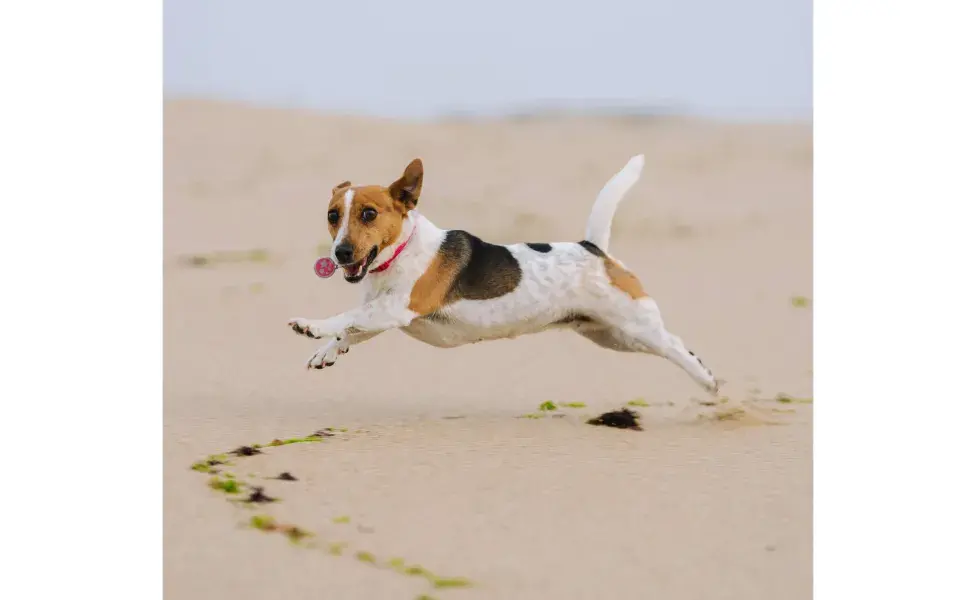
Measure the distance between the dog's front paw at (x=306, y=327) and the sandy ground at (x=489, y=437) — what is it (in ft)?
2.13

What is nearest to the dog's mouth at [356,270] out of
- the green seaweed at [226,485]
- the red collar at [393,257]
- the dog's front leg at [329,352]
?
the red collar at [393,257]

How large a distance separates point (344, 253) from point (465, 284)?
2.51ft

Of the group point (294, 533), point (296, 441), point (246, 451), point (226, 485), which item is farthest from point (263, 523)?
point (296, 441)

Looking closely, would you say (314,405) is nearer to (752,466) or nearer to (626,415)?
(626,415)

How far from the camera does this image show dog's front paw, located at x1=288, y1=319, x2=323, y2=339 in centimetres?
553

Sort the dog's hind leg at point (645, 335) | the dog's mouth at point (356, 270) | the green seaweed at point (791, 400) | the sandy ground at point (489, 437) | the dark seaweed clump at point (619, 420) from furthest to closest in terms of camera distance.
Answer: the green seaweed at point (791, 400) < the dark seaweed clump at point (619, 420) < the dog's hind leg at point (645, 335) < the dog's mouth at point (356, 270) < the sandy ground at point (489, 437)

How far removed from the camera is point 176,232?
14.3 metres

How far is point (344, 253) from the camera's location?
559 centimetres

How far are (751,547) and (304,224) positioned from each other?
35.1 ft

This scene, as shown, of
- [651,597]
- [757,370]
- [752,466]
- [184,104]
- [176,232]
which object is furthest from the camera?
[184,104]

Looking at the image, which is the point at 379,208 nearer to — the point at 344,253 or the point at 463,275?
the point at 344,253

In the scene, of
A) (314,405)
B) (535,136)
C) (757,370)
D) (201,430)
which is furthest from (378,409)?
(535,136)

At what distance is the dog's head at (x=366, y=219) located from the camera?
5.62m

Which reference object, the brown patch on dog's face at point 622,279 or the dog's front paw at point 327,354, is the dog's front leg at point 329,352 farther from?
the brown patch on dog's face at point 622,279
